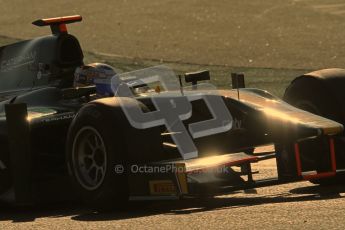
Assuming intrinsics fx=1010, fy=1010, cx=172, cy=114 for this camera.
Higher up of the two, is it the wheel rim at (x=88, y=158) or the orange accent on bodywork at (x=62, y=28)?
the orange accent on bodywork at (x=62, y=28)

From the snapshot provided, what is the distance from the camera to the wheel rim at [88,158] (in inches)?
336

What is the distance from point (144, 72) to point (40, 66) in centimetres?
129

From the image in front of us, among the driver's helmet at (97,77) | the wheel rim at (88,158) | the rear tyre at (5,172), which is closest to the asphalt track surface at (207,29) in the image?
the driver's helmet at (97,77)

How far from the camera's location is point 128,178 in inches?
325

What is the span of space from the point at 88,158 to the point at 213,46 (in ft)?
48.2

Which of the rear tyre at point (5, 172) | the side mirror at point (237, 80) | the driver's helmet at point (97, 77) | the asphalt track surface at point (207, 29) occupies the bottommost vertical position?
the asphalt track surface at point (207, 29)

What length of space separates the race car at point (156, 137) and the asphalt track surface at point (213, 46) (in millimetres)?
216

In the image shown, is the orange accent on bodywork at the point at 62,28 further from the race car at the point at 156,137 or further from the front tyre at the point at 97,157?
the front tyre at the point at 97,157

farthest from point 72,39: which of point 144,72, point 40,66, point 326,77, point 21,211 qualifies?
point 326,77

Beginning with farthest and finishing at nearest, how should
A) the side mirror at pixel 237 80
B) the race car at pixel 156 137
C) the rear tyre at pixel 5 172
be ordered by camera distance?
1. the side mirror at pixel 237 80
2. the rear tyre at pixel 5 172
3. the race car at pixel 156 137

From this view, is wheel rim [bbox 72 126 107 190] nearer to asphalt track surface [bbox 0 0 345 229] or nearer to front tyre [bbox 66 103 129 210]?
front tyre [bbox 66 103 129 210]

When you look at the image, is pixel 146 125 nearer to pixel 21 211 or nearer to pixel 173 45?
pixel 21 211

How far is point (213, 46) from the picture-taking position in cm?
2311

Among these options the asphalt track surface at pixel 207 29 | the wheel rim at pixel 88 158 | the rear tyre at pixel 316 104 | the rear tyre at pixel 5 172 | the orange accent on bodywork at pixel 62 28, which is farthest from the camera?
the asphalt track surface at pixel 207 29
